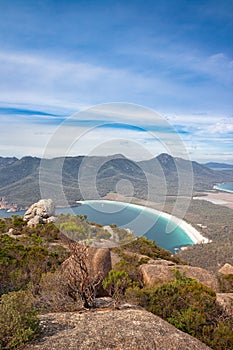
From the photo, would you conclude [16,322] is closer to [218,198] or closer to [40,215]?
[40,215]

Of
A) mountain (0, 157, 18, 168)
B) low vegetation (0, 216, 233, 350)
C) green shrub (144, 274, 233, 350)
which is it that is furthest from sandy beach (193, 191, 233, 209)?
green shrub (144, 274, 233, 350)

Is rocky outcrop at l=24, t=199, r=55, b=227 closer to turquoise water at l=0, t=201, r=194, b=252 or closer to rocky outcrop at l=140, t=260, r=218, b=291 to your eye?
rocky outcrop at l=140, t=260, r=218, b=291

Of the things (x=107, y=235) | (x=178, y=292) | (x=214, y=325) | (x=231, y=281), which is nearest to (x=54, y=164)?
(x=107, y=235)

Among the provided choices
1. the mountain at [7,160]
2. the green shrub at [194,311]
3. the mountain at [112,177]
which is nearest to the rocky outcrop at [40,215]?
the mountain at [112,177]

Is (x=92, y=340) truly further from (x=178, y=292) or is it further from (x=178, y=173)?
(x=178, y=173)

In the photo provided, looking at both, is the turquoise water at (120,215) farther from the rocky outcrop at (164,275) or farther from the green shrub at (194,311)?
the rocky outcrop at (164,275)

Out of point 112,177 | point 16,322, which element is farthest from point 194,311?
point 16,322

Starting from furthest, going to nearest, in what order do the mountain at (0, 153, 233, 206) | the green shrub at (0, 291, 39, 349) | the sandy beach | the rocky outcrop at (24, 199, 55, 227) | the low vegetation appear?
1. the sandy beach
2. the rocky outcrop at (24, 199, 55, 227)
3. the mountain at (0, 153, 233, 206)
4. the low vegetation
5. the green shrub at (0, 291, 39, 349)
